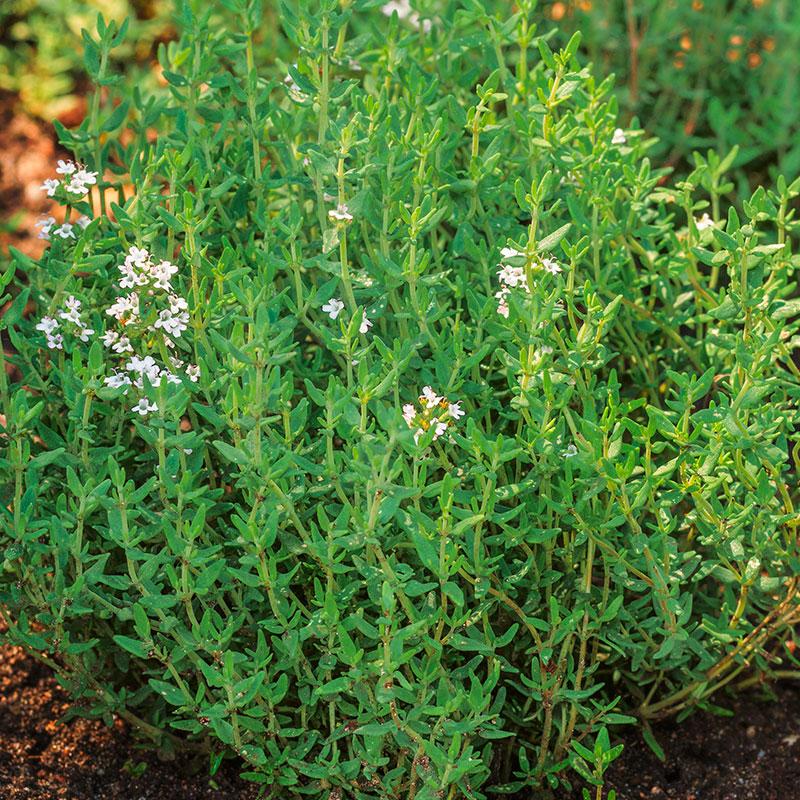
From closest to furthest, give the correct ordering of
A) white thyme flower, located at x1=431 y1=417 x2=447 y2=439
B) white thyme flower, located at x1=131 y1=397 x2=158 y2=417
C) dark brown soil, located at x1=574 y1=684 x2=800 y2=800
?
white thyme flower, located at x1=431 y1=417 x2=447 y2=439 < white thyme flower, located at x1=131 y1=397 x2=158 y2=417 < dark brown soil, located at x1=574 y1=684 x2=800 y2=800

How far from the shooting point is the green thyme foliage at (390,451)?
213 cm

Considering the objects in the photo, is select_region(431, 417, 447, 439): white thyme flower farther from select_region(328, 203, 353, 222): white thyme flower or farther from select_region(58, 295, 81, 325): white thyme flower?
select_region(58, 295, 81, 325): white thyme flower

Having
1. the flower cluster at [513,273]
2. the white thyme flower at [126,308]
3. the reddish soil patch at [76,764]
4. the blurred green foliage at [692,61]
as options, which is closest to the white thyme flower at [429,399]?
the flower cluster at [513,273]

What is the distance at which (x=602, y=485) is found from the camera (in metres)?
2.17

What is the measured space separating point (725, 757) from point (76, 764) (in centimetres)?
137

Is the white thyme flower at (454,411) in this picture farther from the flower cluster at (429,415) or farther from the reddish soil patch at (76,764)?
the reddish soil patch at (76,764)

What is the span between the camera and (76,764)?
2576mm

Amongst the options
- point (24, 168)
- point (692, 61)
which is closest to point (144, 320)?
point (692, 61)

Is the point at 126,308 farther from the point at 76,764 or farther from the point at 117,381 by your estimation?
the point at 76,764

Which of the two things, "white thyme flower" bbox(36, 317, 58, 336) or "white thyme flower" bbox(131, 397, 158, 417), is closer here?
"white thyme flower" bbox(131, 397, 158, 417)

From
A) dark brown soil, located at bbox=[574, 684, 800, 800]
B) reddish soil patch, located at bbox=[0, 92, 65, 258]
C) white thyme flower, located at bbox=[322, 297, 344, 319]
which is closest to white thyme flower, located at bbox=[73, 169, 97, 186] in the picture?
white thyme flower, located at bbox=[322, 297, 344, 319]

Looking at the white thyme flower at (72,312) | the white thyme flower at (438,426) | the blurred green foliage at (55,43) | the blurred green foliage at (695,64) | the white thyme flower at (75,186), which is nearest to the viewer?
the white thyme flower at (438,426)

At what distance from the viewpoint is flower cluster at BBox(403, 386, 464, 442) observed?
2.05m

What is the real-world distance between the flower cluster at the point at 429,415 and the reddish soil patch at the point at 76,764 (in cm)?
91
